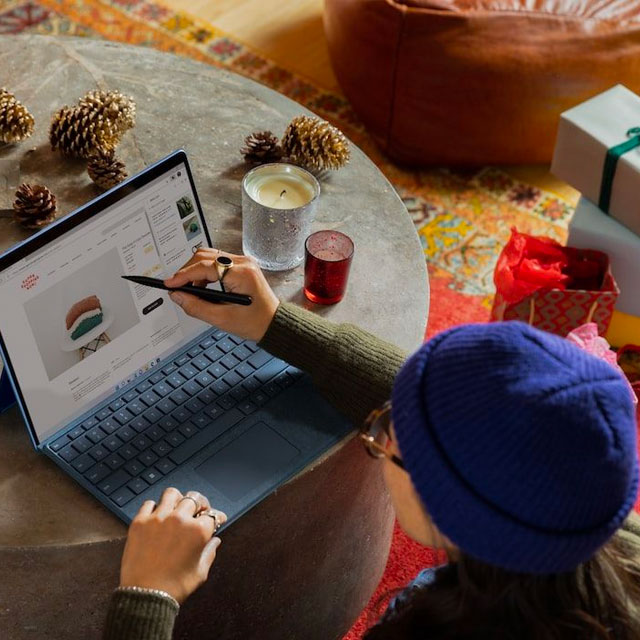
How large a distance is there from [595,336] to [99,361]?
0.98 metres

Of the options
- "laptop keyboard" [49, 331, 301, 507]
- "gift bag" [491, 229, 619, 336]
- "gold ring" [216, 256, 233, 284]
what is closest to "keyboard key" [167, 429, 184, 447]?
"laptop keyboard" [49, 331, 301, 507]

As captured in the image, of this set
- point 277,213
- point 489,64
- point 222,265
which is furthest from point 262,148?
point 489,64

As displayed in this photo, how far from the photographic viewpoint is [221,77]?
1752 mm

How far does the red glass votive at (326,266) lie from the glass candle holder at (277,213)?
3 cm

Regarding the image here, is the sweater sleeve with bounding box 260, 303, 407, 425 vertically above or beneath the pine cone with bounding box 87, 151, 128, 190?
beneath

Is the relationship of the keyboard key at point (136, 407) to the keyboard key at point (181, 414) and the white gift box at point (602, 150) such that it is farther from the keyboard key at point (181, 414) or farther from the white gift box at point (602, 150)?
the white gift box at point (602, 150)

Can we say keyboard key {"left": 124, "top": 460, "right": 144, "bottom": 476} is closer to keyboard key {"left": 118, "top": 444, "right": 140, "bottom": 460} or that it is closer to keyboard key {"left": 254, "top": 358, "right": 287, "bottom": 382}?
keyboard key {"left": 118, "top": 444, "right": 140, "bottom": 460}

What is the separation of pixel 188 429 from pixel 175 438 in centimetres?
2

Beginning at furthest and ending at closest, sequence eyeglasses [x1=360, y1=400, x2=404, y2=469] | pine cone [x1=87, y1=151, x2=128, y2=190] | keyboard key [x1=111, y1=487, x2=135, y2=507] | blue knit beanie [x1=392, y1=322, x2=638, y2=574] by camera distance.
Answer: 1. pine cone [x1=87, y1=151, x2=128, y2=190]
2. keyboard key [x1=111, y1=487, x2=135, y2=507]
3. eyeglasses [x1=360, y1=400, x2=404, y2=469]
4. blue knit beanie [x1=392, y1=322, x2=638, y2=574]

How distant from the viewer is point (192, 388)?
125 centimetres

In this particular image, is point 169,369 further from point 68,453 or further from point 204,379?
point 68,453

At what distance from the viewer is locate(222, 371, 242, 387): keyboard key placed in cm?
127

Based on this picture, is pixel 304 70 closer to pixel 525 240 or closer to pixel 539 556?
pixel 525 240

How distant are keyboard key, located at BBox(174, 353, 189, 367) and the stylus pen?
88 millimetres
